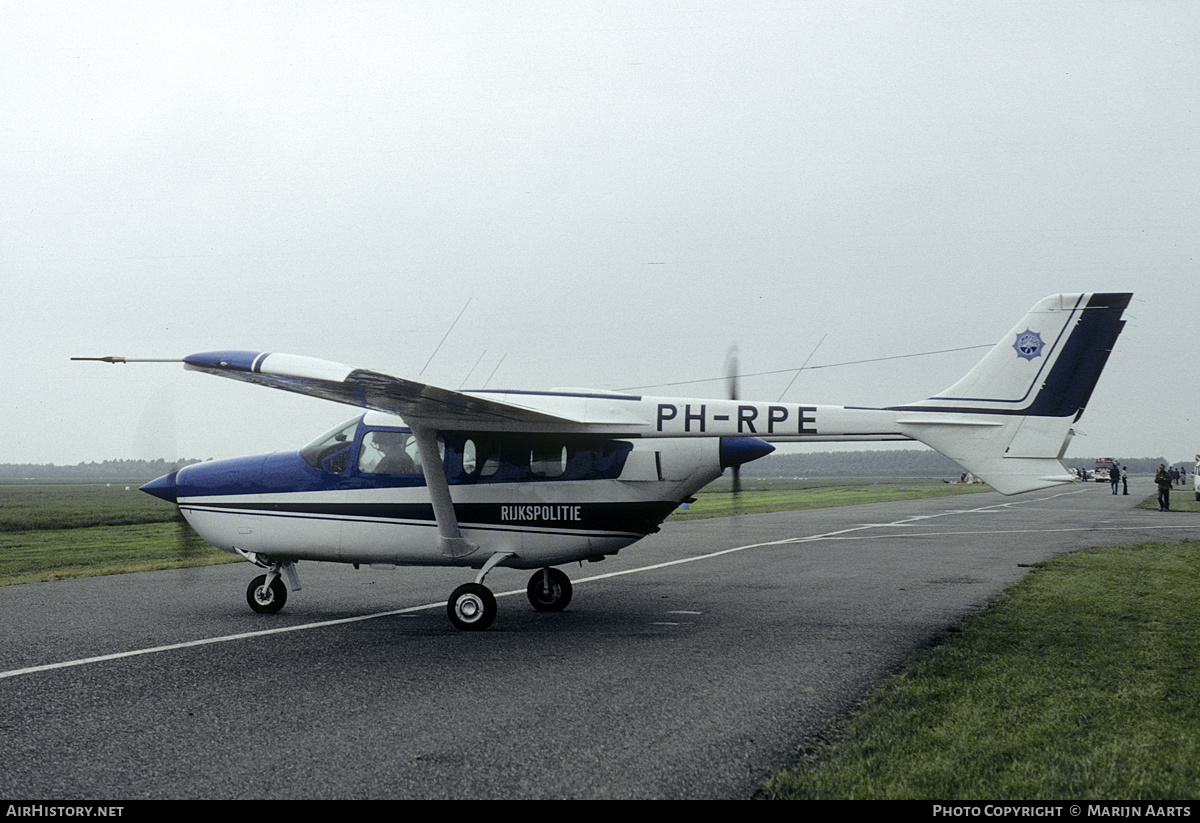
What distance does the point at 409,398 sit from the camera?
9203 millimetres

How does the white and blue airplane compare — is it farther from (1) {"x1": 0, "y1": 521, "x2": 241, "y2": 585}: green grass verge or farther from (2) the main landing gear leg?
(1) {"x1": 0, "y1": 521, "x2": 241, "y2": 585}: green grass verge

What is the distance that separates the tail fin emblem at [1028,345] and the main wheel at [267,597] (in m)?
9.65

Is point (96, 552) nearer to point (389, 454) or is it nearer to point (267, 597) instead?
point (267, 597)

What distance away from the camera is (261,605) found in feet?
36.9

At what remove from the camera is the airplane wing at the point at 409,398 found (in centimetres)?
835

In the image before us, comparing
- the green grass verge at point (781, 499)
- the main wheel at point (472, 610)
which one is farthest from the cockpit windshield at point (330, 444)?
the green grass verge at point (781, 499)

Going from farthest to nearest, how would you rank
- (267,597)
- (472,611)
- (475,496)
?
(267,597) → (475,496) → (472,611)

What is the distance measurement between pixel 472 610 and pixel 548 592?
181 cm

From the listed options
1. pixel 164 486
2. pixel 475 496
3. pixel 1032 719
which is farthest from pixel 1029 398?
pixel 164 486

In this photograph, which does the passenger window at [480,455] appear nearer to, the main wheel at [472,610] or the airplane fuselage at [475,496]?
the airplane fuselage at [475,496]

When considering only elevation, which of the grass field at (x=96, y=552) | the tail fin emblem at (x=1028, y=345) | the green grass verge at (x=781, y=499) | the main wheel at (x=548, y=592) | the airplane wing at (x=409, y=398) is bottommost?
the green grass verge at (x=781, y=499)

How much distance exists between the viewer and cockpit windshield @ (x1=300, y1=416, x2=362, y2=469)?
433 inches

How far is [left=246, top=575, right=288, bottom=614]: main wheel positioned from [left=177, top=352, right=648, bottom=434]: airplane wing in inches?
121
